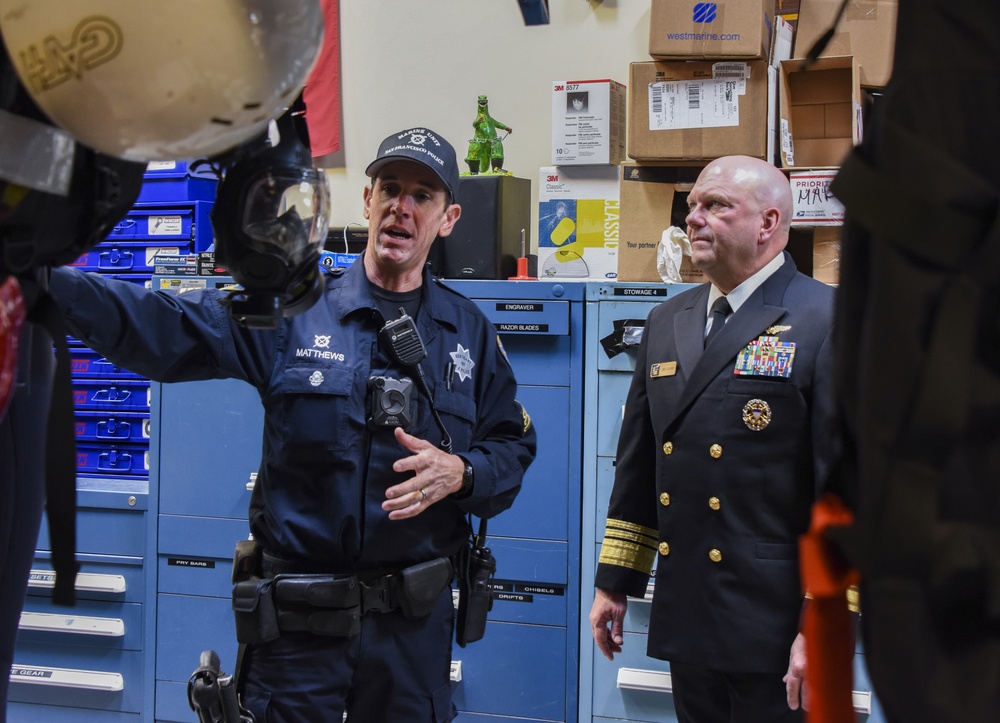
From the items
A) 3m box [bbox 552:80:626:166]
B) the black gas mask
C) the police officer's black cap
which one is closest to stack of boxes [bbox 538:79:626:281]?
3m box [bbox 552:80:626:166]

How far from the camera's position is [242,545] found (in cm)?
219

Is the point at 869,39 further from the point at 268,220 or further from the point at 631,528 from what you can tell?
the point at 268,220

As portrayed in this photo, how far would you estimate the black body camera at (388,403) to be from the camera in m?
2.12

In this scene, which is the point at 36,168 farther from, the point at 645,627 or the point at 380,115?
the point at 380,115

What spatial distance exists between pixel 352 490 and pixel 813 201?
6.34ft

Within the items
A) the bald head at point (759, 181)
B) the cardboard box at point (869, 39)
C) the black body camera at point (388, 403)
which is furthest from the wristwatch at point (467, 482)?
the cardboard box at point (869, 39)

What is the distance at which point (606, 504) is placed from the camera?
3.23 meters

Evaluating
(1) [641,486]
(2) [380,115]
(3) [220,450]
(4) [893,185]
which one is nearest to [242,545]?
(1) [641,486]

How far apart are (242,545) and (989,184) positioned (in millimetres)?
1842

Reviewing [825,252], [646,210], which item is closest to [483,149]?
[646,210]

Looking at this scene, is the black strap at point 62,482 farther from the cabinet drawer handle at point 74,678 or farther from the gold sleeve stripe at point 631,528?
the cabinet drawer handle at point 74,678

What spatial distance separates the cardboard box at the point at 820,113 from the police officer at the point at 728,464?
1.09 m

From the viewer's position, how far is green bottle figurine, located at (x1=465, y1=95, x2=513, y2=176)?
3.90 meters

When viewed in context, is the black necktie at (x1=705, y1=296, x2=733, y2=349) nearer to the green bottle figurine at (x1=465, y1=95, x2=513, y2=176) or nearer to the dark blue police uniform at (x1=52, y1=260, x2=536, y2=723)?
the dark blue police uniform at (x1=52, y1=260, x2=536, y2=723)
